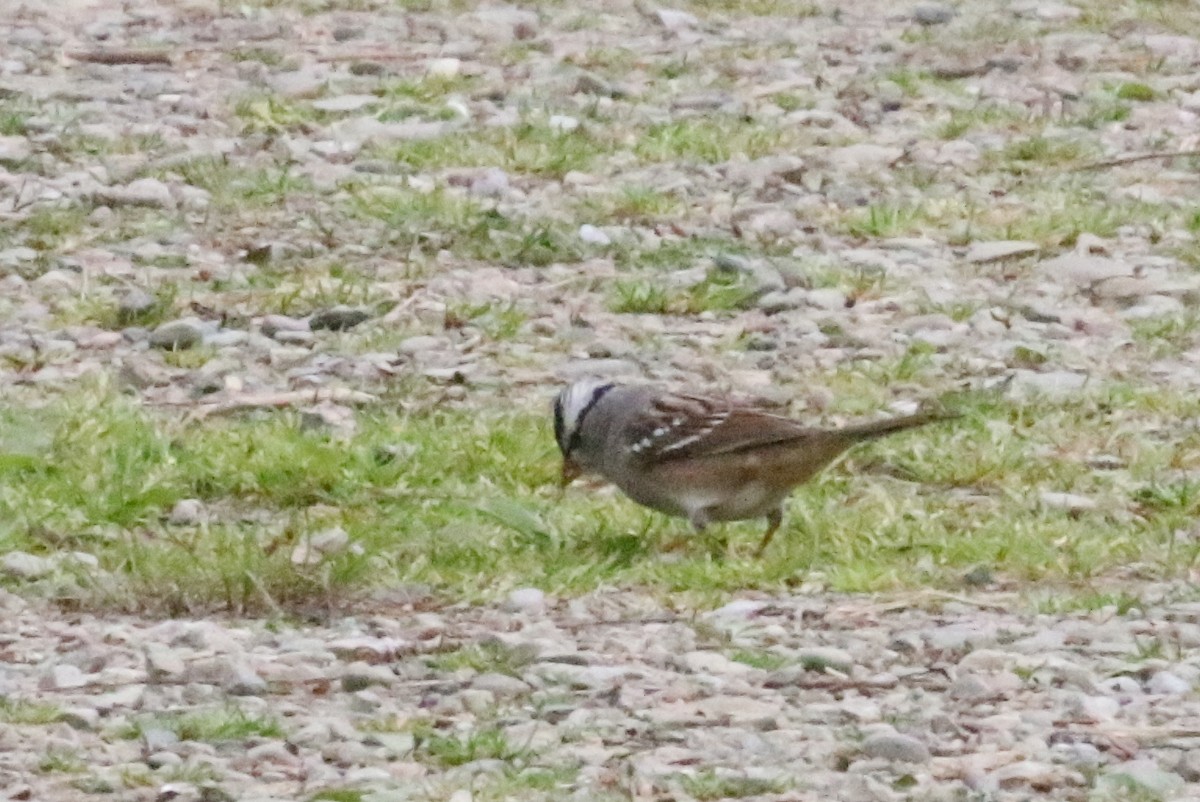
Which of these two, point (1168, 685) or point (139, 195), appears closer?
point (1168, 685)

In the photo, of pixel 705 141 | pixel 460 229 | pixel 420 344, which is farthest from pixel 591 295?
pixel 705 141

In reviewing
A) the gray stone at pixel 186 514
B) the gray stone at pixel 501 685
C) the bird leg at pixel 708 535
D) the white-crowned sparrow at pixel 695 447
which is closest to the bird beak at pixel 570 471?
the white-crowned sparrow at pixel 695 447

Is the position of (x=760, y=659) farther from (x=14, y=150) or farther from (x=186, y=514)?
(x=14, y=150)

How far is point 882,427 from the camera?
8516 mm

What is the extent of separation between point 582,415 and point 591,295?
2.35 meters

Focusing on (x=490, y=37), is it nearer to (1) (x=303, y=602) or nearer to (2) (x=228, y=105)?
(2) (x=228, y=105)

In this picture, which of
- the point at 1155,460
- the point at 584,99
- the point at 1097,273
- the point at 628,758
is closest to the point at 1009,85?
the point at 584,99

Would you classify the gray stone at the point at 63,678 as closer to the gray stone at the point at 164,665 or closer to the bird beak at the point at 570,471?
the gray stone at the point at 164,665

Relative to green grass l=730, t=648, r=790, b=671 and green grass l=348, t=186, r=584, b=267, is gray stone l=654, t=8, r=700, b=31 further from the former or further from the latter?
green grass l=730, t=648, r=790, b=671

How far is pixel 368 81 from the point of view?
1440cm

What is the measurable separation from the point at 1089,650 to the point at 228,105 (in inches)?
287

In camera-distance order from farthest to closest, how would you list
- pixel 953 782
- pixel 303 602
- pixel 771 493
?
pixel 771 493, pixel 303 602, pixel 953 782

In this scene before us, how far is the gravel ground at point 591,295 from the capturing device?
6.41 m

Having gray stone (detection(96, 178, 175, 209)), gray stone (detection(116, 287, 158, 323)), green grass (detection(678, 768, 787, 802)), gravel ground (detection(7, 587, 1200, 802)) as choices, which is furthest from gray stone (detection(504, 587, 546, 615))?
gray stone (detection(96, 178, 175, 209))
